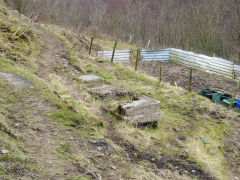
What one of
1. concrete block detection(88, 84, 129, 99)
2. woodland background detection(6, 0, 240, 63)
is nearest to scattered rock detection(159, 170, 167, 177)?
concrete block detection(88, 84, 129, 99)

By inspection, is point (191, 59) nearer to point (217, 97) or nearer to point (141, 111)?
point (217, 97)

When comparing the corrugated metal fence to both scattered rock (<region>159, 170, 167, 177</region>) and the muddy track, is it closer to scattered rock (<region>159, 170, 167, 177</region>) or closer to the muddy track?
the muddy track

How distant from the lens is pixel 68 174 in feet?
13.4

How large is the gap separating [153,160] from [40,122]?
8.05 ft

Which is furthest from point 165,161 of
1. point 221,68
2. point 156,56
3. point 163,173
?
point 156,56

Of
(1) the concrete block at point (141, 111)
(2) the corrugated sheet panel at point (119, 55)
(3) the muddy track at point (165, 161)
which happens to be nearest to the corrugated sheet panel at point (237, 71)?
(2) the corrugated sheet panel at point (119, 55)

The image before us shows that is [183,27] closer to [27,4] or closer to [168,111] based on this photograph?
[27,4]

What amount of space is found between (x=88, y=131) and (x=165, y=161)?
1.79 metres

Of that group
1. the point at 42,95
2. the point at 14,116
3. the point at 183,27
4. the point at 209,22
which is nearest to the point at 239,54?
the point at 209,22

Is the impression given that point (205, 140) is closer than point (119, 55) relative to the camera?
Yes

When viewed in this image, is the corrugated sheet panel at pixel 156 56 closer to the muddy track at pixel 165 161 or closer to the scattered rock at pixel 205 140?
the scattered rock at pixel 205 140

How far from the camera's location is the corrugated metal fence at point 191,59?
16.5 metres

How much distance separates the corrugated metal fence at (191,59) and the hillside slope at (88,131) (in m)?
6.14

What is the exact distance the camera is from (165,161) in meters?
6.22
